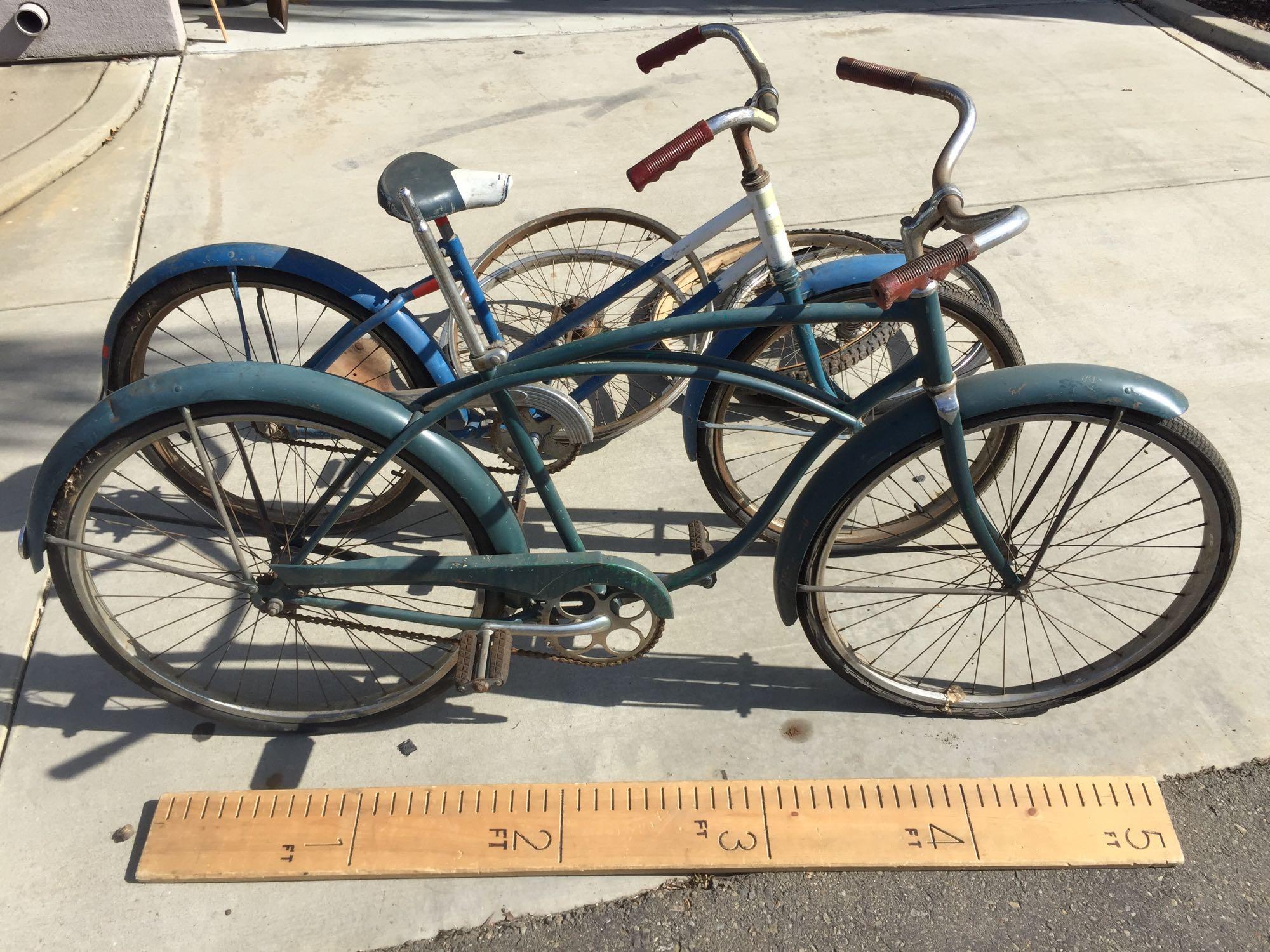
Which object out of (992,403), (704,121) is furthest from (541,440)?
(992,403)

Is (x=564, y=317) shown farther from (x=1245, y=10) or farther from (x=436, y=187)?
(x=1245, y=10)

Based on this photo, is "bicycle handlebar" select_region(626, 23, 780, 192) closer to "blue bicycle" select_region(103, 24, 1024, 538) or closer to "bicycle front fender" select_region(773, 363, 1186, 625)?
"blue bicycle" select_region(103, 24, 1024, 538)

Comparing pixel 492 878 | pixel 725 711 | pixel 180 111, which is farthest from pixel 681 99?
pixel 492 878

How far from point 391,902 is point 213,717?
2.12 feet

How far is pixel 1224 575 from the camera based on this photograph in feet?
6.49

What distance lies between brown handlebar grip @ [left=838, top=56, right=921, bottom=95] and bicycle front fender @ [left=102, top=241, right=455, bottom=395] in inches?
44.9

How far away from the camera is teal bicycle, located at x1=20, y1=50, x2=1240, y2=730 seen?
1.78 m

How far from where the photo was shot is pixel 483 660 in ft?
6.70

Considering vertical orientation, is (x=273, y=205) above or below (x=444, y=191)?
below

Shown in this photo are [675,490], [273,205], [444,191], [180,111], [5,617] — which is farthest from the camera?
[180,111]

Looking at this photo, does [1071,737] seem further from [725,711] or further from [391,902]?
[391,902]

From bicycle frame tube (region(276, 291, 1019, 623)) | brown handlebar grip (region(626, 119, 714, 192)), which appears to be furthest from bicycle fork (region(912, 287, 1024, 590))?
brown handlebar grip (region(626, 119, 714, 192))

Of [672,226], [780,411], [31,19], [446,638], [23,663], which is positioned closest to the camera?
[446,638]

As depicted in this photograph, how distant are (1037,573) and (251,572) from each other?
80.4 inches
